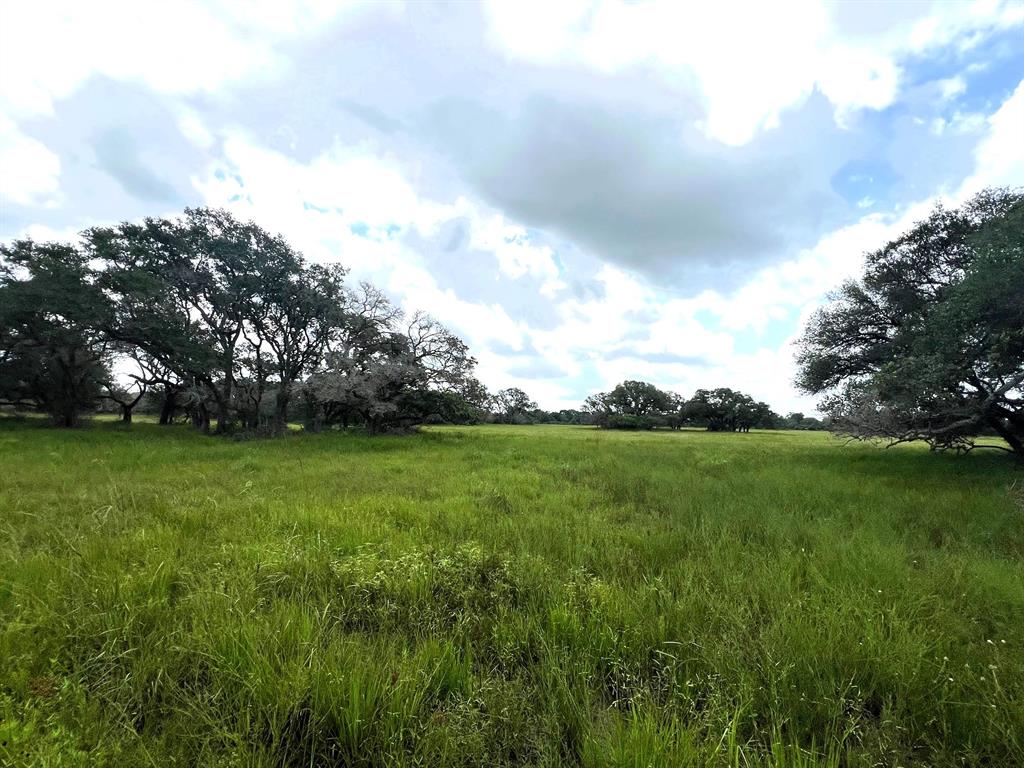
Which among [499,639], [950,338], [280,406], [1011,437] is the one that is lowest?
[499,639]

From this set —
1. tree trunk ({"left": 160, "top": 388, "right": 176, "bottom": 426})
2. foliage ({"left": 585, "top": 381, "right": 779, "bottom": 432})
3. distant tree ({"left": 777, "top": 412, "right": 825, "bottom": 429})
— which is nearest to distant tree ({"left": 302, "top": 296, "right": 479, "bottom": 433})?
tree trunk ({"left": 160, "top": 388, "right": 176, "bottom": 426})

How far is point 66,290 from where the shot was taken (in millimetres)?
21219

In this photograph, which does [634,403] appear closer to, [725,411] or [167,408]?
[725,411]

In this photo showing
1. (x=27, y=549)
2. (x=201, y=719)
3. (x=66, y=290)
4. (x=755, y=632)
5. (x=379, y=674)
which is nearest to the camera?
→ (x=201, y=719)

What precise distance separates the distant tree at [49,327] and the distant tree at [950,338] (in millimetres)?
34787

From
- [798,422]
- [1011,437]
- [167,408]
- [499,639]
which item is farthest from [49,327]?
[798,422]

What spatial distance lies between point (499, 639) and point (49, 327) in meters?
33.7

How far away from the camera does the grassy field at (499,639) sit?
2154 mm

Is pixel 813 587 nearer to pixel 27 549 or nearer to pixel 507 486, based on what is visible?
pixel 507 486

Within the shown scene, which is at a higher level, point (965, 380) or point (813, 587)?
point (965, 380)

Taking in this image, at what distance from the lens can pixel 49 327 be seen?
23.2 metres

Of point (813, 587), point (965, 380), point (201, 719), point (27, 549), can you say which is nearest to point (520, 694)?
point (201, 719)

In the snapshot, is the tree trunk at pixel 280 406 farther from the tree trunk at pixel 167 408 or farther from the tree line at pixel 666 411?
the tree line at pixel 666 411

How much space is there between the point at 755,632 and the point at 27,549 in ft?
24.7
